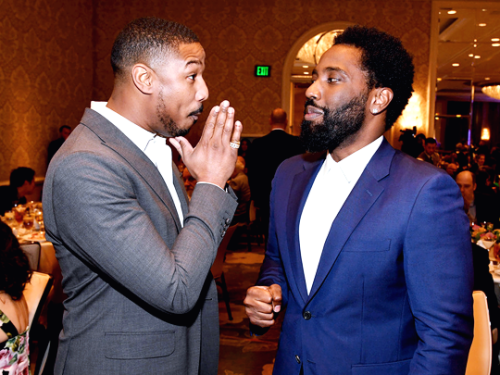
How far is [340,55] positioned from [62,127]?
676 cm

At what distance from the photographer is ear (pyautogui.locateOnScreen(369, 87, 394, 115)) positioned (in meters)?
1.51

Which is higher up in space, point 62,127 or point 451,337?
point 62,127

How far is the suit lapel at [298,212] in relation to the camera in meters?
1.40

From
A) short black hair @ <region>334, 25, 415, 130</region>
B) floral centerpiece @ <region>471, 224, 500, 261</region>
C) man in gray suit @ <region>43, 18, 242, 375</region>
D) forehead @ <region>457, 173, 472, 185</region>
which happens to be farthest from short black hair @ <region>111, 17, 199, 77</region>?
forehead @ <region>457, 173, 472, 185</region>

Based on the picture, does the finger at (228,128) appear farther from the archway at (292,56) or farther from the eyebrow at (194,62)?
the archway at (292,56)

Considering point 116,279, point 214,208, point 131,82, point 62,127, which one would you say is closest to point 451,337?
point 214,208

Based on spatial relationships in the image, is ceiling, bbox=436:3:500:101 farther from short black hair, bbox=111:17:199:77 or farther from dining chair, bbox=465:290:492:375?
short black hair, bbox=111:17:199:77

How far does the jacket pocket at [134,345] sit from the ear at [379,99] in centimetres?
94

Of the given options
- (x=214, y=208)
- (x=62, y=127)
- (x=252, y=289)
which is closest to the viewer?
(x=214, y=208)

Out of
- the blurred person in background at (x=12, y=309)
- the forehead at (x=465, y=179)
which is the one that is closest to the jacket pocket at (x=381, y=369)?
the blurred person in background at (x=12, y=309)

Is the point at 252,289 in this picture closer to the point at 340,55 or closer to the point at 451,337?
the point at 451,337

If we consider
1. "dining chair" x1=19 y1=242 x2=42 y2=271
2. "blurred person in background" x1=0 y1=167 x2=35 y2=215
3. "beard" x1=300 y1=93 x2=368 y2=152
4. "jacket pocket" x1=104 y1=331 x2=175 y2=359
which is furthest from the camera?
"blurred person in background" x1=0 y1=167 x2=35 y2=215

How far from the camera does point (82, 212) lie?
3.49 ft

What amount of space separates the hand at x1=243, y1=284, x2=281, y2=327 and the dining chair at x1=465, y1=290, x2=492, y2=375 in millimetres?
1010
